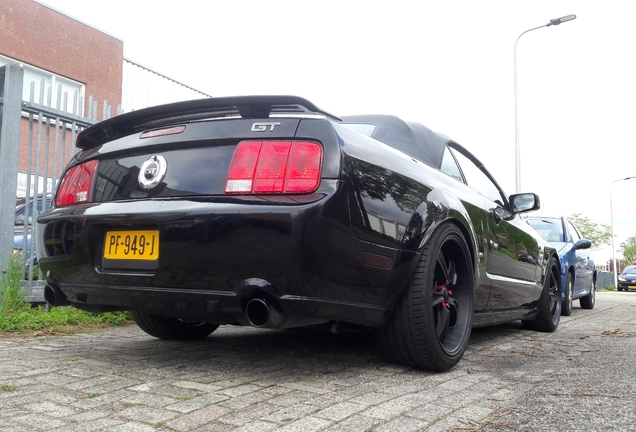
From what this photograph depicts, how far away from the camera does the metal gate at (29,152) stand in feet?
16.0

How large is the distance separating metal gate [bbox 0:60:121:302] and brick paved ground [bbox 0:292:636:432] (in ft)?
3.73

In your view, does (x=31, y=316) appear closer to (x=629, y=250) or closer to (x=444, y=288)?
(x=444, y=288)

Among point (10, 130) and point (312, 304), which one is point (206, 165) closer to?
point (312, 304)

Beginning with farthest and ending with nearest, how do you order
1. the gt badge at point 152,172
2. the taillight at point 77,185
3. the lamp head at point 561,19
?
the lamp head at point 561,19, the taillight at point 77,185, the gt badge at point 152,172

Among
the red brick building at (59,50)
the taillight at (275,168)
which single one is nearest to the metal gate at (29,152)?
the taillight at (275,168)

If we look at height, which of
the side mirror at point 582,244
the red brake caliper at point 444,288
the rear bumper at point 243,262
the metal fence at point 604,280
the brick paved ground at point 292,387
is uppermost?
the side mirror at point 582,244

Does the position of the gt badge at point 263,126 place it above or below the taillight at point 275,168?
above

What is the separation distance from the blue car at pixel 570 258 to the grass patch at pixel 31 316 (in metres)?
5.08

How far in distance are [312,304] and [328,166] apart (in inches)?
22.3

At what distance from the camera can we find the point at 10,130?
487cm

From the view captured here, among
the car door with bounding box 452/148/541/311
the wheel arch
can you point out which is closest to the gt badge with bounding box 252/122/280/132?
the wheel arch

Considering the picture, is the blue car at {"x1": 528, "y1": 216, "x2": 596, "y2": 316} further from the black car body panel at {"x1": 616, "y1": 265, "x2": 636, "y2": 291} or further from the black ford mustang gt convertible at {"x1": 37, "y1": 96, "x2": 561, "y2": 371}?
the black car body panel at {"x1": 616, "y1": 265, "x2": 636, "y2": 291}

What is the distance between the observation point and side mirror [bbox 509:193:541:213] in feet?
15.5

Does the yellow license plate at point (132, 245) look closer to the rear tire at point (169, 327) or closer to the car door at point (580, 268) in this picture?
the rear tire at point (169, 327)
